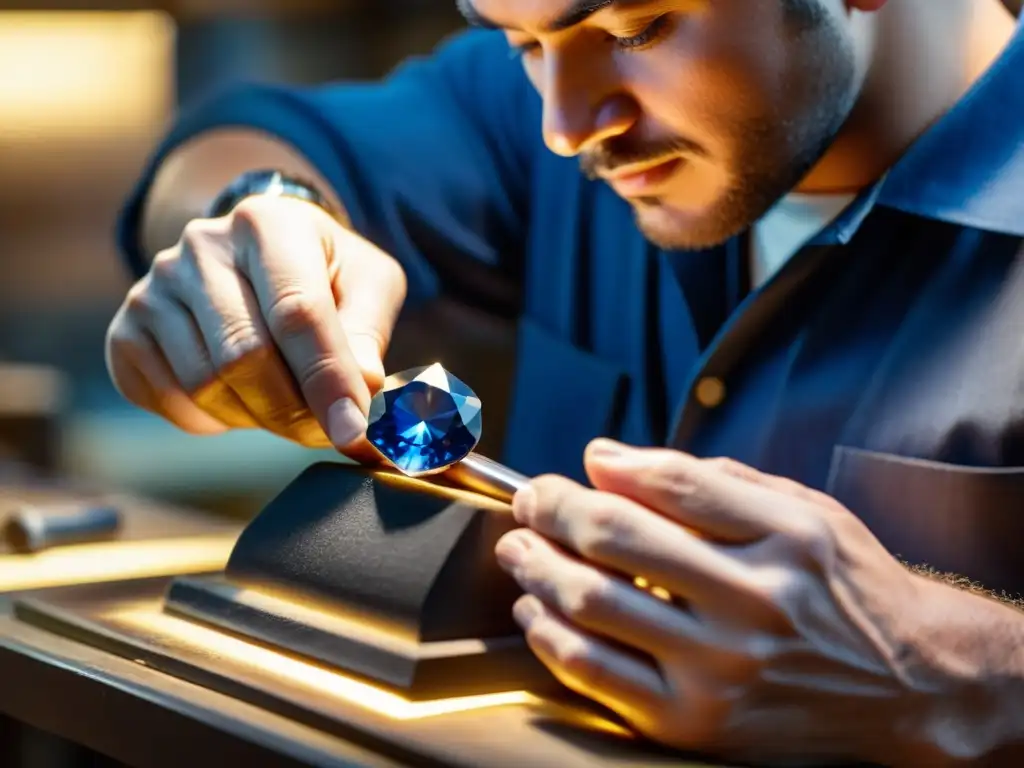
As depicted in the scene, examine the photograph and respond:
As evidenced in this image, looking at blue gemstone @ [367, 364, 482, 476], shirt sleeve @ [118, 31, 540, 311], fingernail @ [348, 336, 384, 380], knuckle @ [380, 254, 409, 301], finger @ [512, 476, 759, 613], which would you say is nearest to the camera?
finger @ [512, 476, 759, 613]

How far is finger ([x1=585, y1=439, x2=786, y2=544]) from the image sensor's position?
58cm

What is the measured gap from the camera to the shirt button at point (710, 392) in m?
0.98

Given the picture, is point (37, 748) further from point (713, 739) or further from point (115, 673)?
point (713, 739)

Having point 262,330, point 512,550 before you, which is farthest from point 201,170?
point 512,550

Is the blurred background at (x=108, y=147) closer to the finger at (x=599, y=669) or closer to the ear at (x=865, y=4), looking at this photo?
the ear at (x=865, y=4)

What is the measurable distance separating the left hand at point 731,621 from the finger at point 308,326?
8.1 inches

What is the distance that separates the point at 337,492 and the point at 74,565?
0.99 ft

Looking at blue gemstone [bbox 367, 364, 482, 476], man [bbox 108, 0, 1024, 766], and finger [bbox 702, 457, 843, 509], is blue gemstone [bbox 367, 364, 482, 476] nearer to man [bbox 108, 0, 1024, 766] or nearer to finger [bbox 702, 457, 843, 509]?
man [bbox 108, 0, 1024, 766]

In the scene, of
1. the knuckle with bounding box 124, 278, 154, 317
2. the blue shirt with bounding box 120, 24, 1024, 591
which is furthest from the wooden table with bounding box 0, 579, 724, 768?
the blue shirt with bounding box 120, 24, 1024, 591

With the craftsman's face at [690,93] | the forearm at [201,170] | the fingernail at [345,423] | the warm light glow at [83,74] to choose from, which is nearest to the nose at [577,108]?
the craftsman's face at [690,93]

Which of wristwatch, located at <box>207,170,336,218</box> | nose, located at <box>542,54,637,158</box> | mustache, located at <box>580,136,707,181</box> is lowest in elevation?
wristwatch, located at <box>207,170,336,218</box>

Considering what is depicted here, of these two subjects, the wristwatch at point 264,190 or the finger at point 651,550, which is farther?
the wristwatch at point 264,190

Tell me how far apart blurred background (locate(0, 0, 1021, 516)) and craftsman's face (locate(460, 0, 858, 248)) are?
1.11 m

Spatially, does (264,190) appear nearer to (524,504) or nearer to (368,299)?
(368,299)
